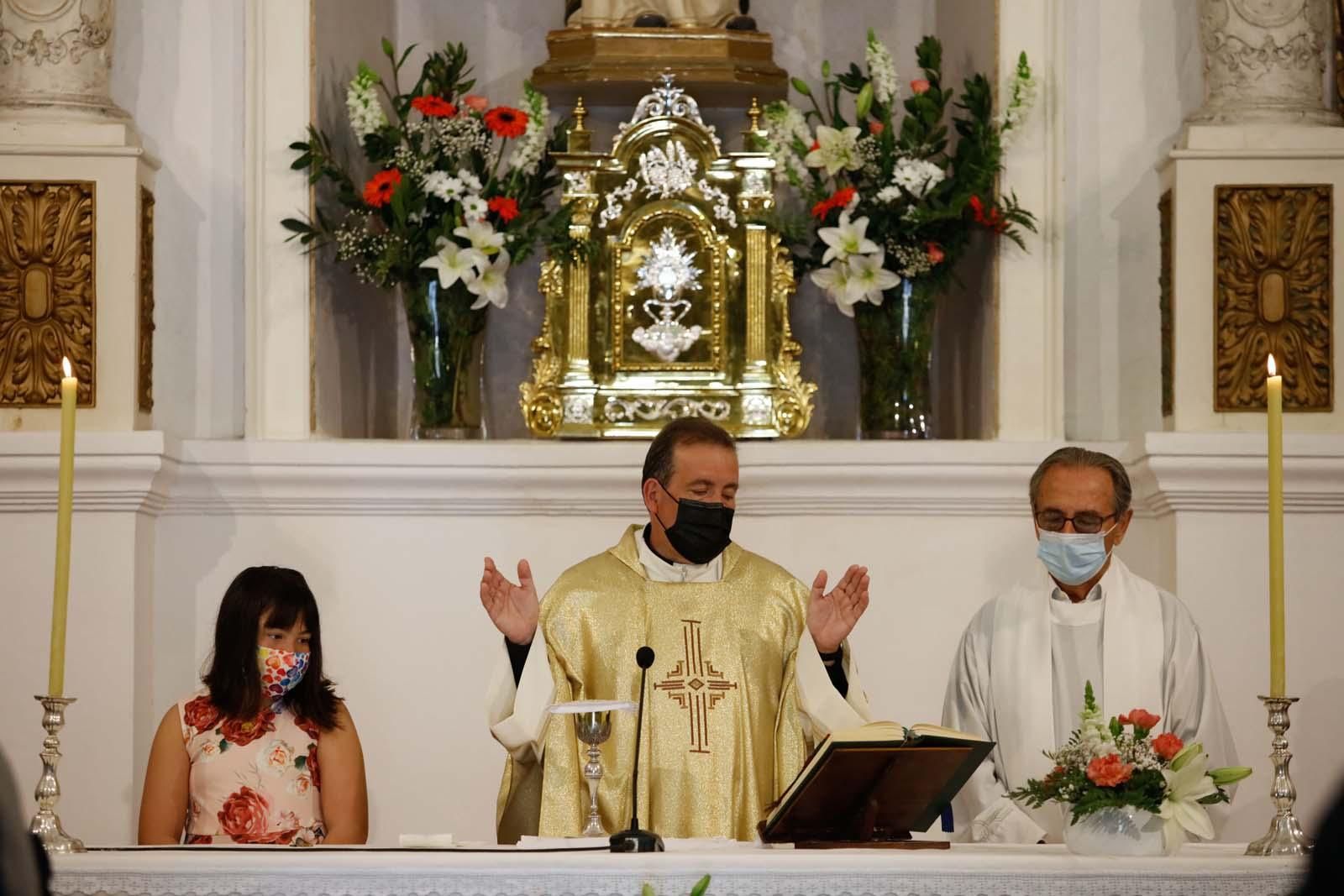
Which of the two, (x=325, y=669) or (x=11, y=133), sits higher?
(x=11, y=133)

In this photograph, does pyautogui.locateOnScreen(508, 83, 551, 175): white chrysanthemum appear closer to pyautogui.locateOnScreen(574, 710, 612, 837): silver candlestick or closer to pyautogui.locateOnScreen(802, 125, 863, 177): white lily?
pyautogui.locateOnScreen(802, 125, 863, 177): white lily

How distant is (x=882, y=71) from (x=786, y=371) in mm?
1053

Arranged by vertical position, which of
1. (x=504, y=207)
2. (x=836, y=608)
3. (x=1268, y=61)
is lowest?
(x=836, y=608)

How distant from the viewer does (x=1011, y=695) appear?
16.1 feet

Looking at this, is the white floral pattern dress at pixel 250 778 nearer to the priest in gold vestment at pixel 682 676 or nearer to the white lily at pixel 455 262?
the priest in gold vestment at pixel 682 676

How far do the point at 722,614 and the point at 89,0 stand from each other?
2990 mm

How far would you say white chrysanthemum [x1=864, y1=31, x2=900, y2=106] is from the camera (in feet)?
22.1

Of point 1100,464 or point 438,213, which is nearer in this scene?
point 1100,464

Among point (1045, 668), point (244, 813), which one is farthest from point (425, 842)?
point (1045, 668)

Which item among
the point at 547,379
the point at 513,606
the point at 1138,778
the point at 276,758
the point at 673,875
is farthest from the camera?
the point at 547,379

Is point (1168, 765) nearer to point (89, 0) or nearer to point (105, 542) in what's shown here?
point (105, 542)

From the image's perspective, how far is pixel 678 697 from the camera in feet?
16.1

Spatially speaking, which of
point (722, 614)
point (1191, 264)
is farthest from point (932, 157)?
point (722, 614)

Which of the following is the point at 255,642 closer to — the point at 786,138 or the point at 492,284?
the point at 492,284
